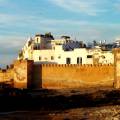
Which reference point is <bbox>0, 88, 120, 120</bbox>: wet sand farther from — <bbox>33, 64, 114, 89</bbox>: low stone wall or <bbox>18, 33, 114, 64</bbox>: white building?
<bbox>18, 33, 114, 64</bbox>: white building

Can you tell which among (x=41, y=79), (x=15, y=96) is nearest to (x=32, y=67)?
(x=41, y=79)

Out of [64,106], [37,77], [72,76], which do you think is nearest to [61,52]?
[37,77]

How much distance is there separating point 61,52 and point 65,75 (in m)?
14.0

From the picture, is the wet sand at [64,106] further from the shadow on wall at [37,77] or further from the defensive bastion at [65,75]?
the shadow on wall at [37,77]

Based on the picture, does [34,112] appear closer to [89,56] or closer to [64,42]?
[89,56]

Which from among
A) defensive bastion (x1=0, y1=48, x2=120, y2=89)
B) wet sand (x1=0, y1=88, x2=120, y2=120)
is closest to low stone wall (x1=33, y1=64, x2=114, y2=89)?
defensive bastion (x1=0, y1=48, x2=120, y2=89)

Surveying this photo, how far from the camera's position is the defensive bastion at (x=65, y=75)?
55216 millimetres

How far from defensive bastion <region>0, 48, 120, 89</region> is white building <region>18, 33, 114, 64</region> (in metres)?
6.86

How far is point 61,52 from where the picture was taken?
71.5 meters

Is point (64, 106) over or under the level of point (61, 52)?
under

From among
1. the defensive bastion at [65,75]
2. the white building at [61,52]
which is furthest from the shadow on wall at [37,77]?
the white building at [61,52]

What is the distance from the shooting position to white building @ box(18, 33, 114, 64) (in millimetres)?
65875

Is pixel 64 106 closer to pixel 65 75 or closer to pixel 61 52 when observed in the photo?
pixel 65 75

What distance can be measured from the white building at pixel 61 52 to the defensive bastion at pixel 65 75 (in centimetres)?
686
